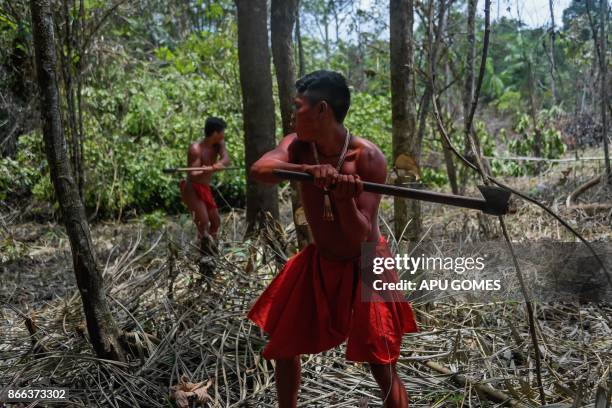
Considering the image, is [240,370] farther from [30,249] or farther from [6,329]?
[30,249]

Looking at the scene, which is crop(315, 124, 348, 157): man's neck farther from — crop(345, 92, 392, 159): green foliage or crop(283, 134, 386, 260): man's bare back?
crop(345, 92, 392, 159): green foliage

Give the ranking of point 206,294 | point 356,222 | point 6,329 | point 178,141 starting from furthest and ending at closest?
point 178,141, point 6,329, point 206,294, point 356,222

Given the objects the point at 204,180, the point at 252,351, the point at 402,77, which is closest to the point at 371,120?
the point at 204,180

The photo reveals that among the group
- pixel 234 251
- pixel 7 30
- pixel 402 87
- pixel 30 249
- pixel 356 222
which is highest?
pixel 7 30

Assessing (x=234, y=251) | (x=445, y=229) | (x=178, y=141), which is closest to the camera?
(x=234, y=251)

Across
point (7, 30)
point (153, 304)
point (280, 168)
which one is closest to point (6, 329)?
point (153, 304)

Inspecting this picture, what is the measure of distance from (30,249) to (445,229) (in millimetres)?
4872

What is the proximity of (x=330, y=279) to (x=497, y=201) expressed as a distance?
69 cm

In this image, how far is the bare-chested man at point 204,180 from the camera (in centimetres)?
583

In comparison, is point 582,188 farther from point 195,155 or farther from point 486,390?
point 486,390

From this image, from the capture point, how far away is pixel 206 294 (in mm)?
3410

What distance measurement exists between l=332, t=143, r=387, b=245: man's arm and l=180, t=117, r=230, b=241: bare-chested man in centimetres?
369

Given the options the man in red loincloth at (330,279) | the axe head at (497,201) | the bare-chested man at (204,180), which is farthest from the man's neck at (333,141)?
the bare-chested man at (204,180)

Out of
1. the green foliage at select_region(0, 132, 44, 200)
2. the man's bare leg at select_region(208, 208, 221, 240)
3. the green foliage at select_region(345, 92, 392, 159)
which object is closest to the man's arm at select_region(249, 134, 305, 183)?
the man's bare leg at select_region(208, 208, 221, 240)
